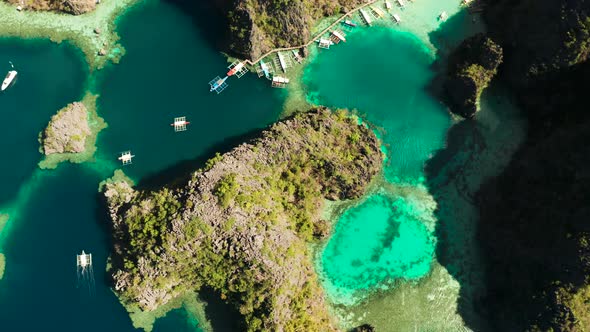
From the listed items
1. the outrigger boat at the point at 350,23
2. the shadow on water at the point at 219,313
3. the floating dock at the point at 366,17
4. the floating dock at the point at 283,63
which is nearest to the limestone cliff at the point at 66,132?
the shadow on water at the point at 219,313

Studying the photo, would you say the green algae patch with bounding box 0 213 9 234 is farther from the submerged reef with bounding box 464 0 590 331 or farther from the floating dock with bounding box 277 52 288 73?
the submerged reef with bounding box 464 0 590 331

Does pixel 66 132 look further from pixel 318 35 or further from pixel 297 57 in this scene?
pixel 318 35

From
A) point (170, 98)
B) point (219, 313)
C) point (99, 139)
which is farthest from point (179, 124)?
point (219, 313)

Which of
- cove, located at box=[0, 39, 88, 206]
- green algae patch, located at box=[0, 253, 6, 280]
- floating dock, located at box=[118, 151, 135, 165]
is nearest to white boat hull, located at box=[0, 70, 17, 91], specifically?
cove, located at box=[0, 39, 88, 206]

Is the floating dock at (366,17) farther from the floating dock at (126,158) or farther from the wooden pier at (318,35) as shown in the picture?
the floating dock at (126,158)

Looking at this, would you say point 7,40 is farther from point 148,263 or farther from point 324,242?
point 324,242

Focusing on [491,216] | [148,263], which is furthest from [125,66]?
[491,216]
